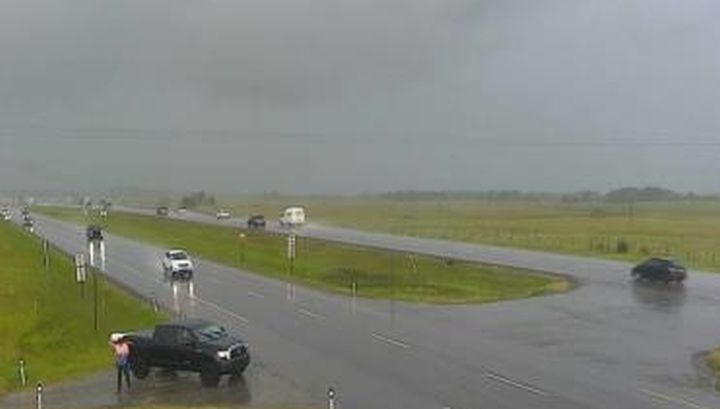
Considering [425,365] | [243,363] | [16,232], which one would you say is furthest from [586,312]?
[16,232]

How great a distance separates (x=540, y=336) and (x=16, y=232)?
83841 mm

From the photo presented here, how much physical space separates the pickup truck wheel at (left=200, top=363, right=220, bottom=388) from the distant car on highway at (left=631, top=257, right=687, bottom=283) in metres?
38.7

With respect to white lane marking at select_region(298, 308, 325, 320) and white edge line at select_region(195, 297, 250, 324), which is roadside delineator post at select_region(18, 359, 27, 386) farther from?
white lane marking at select_region(298, 308, 325, 320)

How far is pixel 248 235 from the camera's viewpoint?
106 m

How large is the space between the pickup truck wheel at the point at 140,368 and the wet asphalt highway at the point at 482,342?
3512 mm

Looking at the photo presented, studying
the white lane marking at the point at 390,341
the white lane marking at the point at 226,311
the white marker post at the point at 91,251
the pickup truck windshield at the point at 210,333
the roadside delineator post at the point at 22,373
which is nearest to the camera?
the roadside delineator post at the point at 22,373

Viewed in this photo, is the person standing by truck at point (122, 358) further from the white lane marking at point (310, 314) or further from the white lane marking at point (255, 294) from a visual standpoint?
the white lane marking at point (255, 294)

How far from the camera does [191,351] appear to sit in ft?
102

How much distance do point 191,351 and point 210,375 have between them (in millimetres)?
1035

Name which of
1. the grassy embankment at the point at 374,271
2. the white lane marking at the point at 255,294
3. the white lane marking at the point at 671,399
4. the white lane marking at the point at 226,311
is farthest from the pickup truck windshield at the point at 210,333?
the grassy embankment at the point at 374,271

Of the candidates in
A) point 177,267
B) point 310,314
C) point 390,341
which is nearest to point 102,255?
point 177,267

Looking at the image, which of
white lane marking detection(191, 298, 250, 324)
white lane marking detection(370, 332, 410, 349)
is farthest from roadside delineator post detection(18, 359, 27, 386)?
white lane marking detection(370, 332, 410, 349)

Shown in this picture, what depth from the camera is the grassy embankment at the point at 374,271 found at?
186ft

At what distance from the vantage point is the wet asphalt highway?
2783cm
